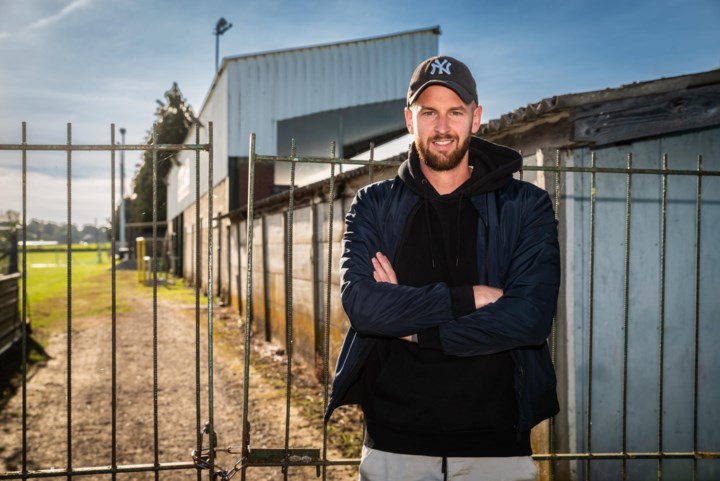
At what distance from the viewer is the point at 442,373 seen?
2107 mm

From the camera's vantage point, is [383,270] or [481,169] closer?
[383,270]

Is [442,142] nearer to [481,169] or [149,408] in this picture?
[481,169]

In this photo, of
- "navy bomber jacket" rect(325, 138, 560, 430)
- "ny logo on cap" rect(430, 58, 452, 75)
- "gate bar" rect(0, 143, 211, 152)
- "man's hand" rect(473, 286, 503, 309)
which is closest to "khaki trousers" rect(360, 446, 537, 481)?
"navy bomber jacket" rect(325, 138, 560, 430)

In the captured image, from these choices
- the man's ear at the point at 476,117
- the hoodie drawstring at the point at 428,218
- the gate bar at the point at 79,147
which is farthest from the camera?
the gate bar at the point at 79,147

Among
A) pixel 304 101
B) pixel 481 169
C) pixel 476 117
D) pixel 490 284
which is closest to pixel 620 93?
pixel 476 117

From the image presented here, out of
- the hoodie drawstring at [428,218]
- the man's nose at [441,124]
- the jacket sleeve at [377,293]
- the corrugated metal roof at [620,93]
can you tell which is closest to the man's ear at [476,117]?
the man's nose at [441,124]

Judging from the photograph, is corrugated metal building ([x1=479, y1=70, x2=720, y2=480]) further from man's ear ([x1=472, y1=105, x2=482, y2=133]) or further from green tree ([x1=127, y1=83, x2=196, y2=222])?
green tree ([x1=127, y1=83, x2=196, y2=222])

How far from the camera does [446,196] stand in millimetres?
2303

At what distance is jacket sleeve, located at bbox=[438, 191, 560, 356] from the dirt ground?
180 centimetres

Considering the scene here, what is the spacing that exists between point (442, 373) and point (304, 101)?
15898 mm

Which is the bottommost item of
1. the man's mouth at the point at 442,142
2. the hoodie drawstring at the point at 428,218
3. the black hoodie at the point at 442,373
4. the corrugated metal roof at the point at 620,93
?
the black hoodie at the point at 442,373

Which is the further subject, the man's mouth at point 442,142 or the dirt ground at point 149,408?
the dirt ground at point 149,408

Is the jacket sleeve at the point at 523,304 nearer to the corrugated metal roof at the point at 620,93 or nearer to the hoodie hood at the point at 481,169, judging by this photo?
the hoodie hood at the point at 481,169

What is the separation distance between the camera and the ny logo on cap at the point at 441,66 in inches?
92.0
